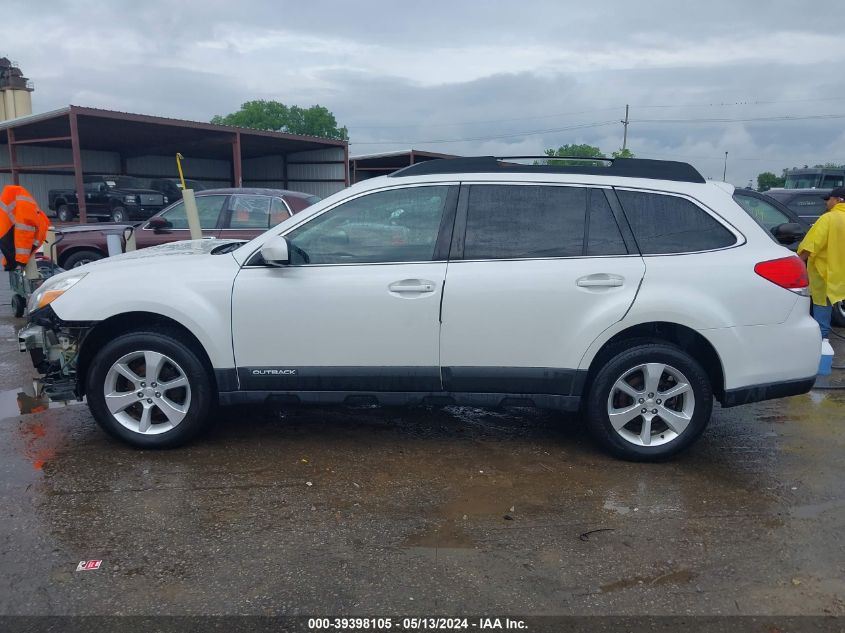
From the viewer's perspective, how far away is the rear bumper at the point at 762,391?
434cm

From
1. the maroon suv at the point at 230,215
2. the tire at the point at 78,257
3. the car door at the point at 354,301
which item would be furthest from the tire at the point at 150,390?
the tire at the point at 78,257

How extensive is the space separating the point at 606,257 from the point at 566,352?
25.4 inches

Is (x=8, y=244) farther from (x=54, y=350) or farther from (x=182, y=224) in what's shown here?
(x=54, y=350)

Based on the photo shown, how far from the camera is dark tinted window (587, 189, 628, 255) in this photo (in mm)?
4348

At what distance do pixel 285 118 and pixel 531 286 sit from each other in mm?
75227

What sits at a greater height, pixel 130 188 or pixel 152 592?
pixel 130 188

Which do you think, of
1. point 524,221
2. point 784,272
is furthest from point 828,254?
point 524,221

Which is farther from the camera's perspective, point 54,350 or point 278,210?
point 278,210

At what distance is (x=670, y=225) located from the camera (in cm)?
439

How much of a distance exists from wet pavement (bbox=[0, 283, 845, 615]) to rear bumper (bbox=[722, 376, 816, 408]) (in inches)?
18.1

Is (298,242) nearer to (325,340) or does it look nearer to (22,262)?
(325,340)

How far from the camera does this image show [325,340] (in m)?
4.36

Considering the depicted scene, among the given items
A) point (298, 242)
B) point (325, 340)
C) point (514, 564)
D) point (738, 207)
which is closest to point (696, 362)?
point (738, 207)

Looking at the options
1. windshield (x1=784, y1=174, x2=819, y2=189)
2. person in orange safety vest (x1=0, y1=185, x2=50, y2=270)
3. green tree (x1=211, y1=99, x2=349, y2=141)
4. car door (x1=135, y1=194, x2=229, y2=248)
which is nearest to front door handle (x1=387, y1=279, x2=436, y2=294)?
car door (x1=135, y1=194, x2=229, y2=248)
